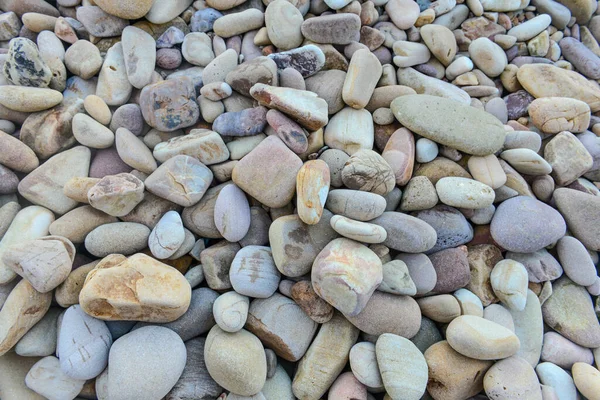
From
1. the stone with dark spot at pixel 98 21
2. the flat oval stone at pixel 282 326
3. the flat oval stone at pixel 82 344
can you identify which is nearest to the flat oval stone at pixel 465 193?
the flat oval stone at pixel 282 326

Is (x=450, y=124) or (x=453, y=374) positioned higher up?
(x=450, y=124)

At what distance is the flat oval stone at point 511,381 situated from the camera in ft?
3.71

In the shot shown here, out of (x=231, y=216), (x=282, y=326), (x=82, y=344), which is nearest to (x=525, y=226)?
(x=282, y=326)

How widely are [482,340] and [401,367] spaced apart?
26 cm

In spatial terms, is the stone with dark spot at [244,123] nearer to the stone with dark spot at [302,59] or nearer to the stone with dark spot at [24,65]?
the stone with dark spot at [302,59]

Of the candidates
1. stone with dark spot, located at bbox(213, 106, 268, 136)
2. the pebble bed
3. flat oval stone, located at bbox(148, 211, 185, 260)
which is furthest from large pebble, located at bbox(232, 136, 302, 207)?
flat oval stone, located at bbox(148, 211, 185, 260)

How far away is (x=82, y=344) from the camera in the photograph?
3.74 ft

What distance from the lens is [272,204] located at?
1.33 metres

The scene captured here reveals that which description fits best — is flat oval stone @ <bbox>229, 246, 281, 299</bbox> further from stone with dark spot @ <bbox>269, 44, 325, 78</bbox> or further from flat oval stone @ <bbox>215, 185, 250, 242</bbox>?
stone with dark spot @ <bbox>269, 44, 325, 78</bbox>

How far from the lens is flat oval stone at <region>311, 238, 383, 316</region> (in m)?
1.14

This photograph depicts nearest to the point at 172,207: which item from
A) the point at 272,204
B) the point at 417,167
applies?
the point at 272,204

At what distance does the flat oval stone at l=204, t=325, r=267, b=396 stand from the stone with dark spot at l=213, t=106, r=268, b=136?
713mm

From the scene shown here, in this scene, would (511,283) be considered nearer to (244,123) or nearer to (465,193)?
(465,193)

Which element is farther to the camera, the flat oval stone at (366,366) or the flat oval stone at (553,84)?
the flat oval stone at (553,84)
